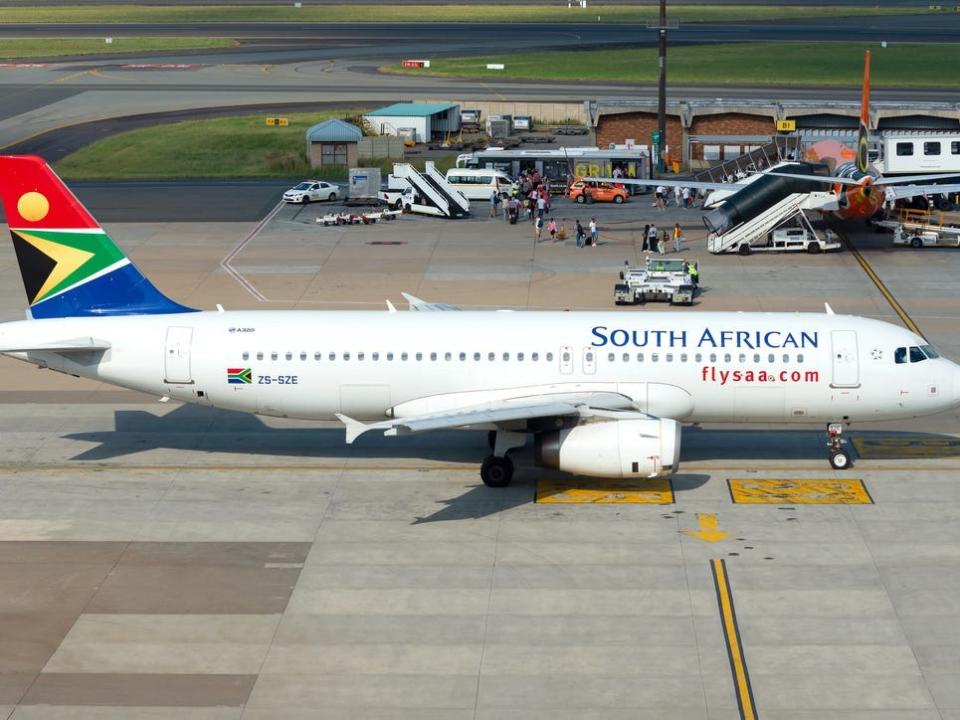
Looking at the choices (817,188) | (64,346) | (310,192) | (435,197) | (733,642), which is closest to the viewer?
(733,642)

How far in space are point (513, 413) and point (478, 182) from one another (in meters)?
55.4

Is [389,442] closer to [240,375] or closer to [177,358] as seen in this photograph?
[240,375]

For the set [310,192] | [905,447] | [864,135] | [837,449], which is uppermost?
[864,135]

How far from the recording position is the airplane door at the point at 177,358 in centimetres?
3853

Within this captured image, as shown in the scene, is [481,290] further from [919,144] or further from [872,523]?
[919,144]

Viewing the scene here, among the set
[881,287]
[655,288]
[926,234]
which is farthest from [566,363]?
[926,234]

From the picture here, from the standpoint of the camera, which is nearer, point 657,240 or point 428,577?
point 428,577

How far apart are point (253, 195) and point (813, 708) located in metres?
71.9

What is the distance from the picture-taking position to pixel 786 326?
3856 centimetres

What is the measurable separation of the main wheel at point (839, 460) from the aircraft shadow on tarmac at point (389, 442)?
49.8 inches

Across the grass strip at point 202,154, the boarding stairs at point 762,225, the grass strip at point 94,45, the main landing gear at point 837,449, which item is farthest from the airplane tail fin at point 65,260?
the grass strip at point 94,45

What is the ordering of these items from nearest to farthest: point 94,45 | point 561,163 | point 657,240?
point 657,240 → point 561,163 → point 94,45

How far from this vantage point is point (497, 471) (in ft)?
124

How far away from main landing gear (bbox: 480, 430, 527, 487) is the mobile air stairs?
46.3 meters
